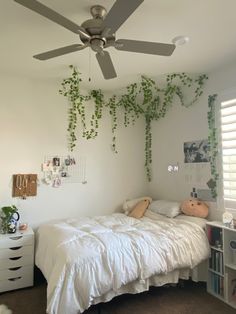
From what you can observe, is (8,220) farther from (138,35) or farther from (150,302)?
(138,35)

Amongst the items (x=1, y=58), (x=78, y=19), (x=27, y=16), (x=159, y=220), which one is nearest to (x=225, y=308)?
(x=159, y=220)

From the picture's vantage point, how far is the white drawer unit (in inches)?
104

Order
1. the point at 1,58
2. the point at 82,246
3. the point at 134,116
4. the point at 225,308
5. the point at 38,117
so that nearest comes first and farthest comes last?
1. the point at 82,246
2. the point at 225,308
3. the point at 1,58
4. the point at 38,117
5. the point at 134,116

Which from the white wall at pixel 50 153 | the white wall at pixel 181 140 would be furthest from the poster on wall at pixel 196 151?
→ the white wall at pixel 50 153

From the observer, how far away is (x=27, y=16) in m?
1.92

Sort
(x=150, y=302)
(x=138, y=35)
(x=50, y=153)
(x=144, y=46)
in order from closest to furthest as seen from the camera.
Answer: (x=144, y=46), (x=138, y=35), (x=150, y=302), (x=50, y=153)

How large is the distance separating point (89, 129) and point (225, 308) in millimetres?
2779

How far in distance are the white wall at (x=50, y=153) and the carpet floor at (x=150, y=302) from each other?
901 mm

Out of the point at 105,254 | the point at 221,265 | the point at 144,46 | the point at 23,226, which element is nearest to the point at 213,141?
the point at 221,265

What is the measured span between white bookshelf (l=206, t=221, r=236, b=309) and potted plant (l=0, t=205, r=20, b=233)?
229 centimetres

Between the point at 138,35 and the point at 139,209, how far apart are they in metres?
2.28

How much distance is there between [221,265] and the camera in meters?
2.62

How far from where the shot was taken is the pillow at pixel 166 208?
3158mm

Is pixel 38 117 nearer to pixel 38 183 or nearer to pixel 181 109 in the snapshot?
pixel 38 183
